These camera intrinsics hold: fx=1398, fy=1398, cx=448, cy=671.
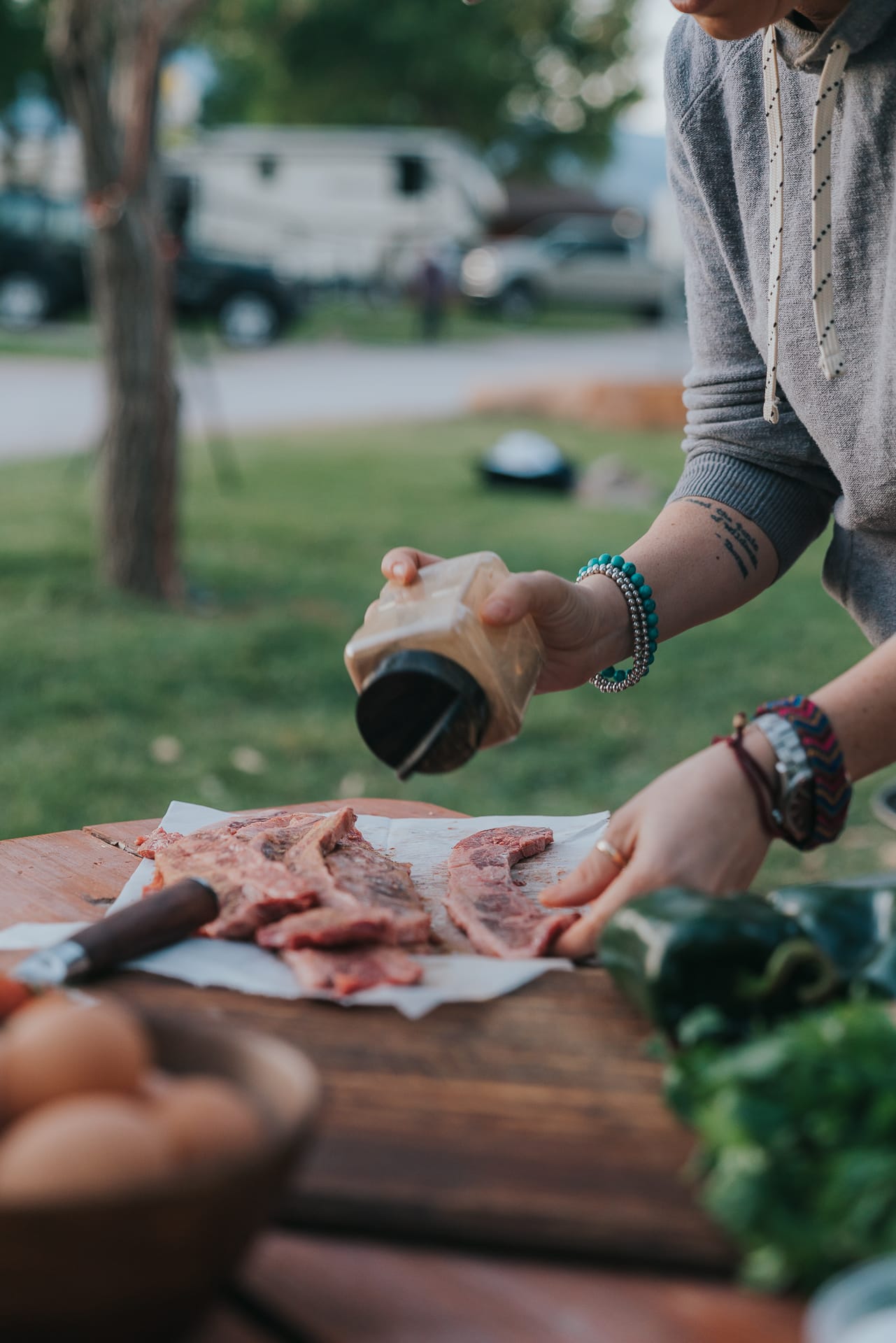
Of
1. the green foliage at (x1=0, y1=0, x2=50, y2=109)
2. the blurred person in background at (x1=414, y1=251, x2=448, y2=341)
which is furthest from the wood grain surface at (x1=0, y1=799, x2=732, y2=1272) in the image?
the green foliage at (x1=0, y1=0, x2=50, y2=109)

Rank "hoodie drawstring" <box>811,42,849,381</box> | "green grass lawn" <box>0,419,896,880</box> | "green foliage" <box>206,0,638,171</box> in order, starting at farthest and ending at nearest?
"green foliage" <box>206,0,638,171</box>, "green grass lawn" <box>0,419,896,880</box>, "hoodie drawstring" <box>811,42,849,381</box>

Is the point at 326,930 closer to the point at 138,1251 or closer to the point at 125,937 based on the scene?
the point at 125,937

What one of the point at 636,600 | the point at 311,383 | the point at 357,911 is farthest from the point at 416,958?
the point at 311,383

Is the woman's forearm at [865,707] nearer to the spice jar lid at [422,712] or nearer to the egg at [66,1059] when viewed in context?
the spice jar lid at [422,712]

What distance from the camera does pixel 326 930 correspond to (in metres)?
1.62

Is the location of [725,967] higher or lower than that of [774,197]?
lower

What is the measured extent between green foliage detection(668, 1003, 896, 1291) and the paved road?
447 inches

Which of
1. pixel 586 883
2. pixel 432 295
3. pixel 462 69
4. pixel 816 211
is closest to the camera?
pixel 586 883

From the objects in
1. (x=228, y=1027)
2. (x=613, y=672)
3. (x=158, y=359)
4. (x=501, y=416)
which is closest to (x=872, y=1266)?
(x=228, y=1027)

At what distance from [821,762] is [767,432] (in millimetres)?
818

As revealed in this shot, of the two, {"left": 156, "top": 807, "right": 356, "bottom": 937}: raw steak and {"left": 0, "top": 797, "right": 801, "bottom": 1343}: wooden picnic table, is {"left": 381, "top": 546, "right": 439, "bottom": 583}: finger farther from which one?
{"left": 0, "top": 797, "right": 801, "bottom": 1343}: wooden picnic table

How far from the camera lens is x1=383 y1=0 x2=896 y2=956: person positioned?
163cm

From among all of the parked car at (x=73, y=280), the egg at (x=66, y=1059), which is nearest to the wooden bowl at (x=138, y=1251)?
the egg at (x=66, y=1059)

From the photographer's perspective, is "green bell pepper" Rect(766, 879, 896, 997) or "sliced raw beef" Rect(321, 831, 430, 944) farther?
"sliced raw beef" Rect(321, 831, 430, 944)
